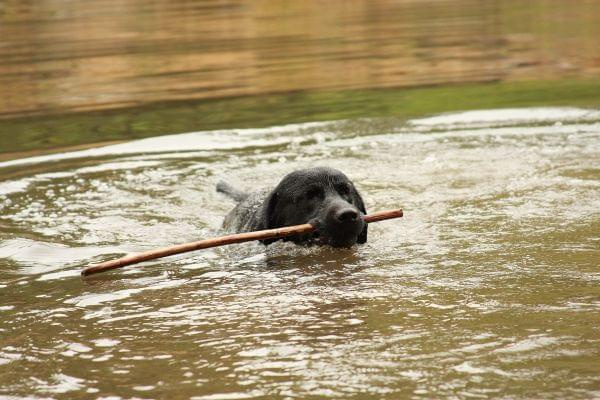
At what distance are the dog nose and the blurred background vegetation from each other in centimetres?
633

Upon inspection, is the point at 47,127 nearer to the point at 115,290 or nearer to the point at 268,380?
the point at 115,290

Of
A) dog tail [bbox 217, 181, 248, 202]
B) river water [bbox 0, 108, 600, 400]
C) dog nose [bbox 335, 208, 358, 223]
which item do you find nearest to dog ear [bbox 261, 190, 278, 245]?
river water [bbox 0, 108, 600, 400]

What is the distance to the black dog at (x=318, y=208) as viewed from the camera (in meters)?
7.36

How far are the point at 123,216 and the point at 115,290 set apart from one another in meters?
2.90

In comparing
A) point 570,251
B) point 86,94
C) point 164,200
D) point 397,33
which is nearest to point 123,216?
point 164,200

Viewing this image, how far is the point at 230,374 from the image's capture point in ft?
16.3

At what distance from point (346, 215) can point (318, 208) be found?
349 mm

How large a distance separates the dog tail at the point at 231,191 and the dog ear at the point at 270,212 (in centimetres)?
152

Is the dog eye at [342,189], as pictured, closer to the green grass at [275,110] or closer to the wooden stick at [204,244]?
the wooden stick at [204,244]

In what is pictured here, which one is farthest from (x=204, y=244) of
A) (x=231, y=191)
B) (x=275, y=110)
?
(x=275, y=110)

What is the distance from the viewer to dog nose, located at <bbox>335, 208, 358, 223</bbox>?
725 centimetres

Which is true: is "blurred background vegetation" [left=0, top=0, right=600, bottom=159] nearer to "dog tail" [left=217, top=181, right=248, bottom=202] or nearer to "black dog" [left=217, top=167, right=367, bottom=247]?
"dog tail" [left=217, top=181, right=248, bottom=202]

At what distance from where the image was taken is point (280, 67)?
1966 cm

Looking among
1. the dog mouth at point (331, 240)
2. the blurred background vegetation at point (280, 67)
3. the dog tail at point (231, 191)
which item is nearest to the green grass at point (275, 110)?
the blurred background vegetation at point (280, 67)
